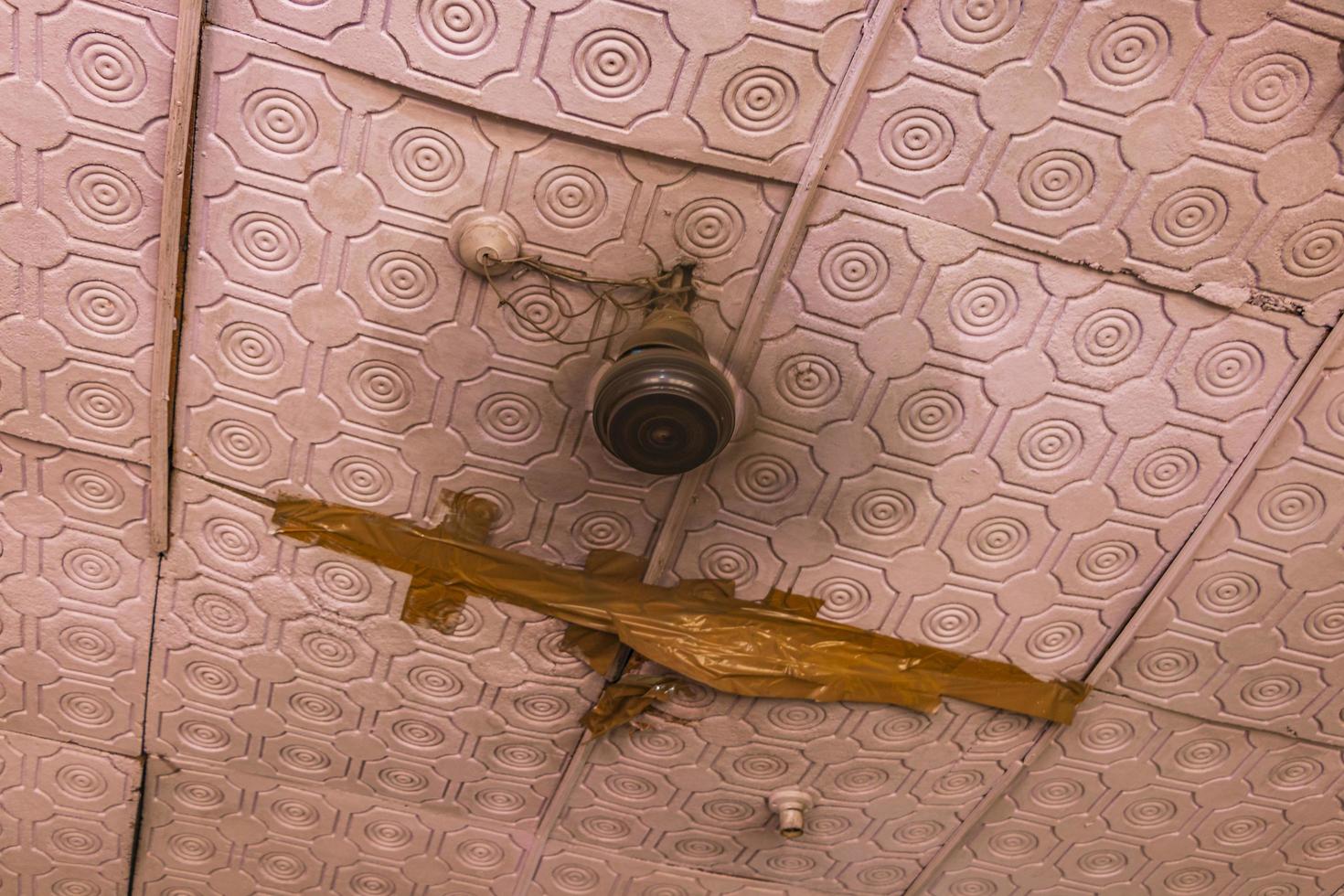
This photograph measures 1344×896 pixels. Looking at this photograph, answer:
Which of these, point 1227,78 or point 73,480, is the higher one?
point 1227,78

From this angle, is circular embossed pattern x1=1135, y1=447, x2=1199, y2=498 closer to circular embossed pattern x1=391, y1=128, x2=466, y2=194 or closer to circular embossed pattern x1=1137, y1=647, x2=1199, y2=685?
circular embossed pattern x1=1137, y1=647, x2=1199, y2=685

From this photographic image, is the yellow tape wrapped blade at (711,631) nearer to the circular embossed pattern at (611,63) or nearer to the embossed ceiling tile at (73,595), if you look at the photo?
the embossed ceiling tile at (73,595)

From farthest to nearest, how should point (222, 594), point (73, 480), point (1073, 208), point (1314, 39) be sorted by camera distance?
point (222, 594)
point (73, 480)
point (1073, 208)
point (1314, 39)

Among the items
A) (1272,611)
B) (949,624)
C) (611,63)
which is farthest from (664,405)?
(1272,611)

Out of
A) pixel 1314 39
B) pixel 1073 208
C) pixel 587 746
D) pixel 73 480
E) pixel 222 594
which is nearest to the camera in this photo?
pixel 1314 39

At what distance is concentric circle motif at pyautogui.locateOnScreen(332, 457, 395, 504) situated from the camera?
7.37ft

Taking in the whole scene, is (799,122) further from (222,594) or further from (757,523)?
(222,594)

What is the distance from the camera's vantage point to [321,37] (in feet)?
5.83

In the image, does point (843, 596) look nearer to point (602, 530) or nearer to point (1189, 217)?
point (602, 530)

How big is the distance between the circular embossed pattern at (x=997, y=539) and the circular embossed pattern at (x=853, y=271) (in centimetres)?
63

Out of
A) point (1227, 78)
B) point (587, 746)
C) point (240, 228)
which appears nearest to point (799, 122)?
point (1227, 78)

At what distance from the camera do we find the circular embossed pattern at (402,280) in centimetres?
199

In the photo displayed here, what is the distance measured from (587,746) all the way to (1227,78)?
1.99 meters

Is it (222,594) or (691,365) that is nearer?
(691,365)
